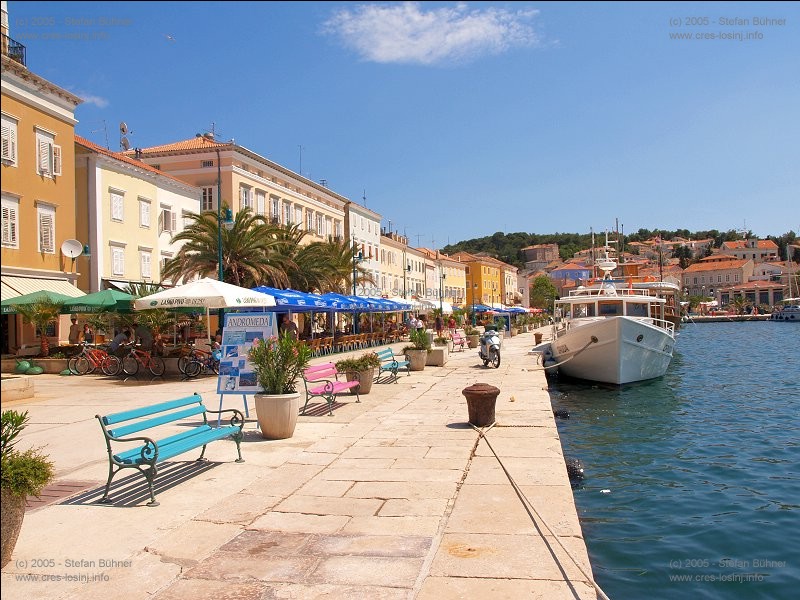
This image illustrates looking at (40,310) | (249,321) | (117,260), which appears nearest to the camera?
(249,321)

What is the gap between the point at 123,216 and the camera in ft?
104

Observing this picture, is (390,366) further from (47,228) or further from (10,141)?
(10,141)

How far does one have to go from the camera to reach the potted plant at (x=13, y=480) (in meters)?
4.51

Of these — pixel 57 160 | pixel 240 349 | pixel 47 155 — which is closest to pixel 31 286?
pixel 47 155

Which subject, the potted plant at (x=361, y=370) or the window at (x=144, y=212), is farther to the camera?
the window at (x=144, y=212)

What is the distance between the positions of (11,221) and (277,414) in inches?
773

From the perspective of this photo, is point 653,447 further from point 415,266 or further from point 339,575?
point 415,266

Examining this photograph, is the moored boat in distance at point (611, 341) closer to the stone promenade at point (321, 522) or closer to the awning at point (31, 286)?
the stone promenade at point (321, 522)

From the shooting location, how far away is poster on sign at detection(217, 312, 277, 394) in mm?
10555

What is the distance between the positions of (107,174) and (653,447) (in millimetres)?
27232

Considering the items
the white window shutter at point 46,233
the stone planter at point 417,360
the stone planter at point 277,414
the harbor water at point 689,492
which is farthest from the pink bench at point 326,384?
the white window shutter at point 46,233

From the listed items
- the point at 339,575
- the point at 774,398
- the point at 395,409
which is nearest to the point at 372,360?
the point at 395,409

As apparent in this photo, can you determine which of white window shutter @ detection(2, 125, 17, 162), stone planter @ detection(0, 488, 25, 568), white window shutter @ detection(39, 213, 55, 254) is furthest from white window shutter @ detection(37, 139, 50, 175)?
stone planter @ detection(0, 488, 25, 568)

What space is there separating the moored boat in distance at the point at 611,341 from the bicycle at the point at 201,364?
11.8 m
